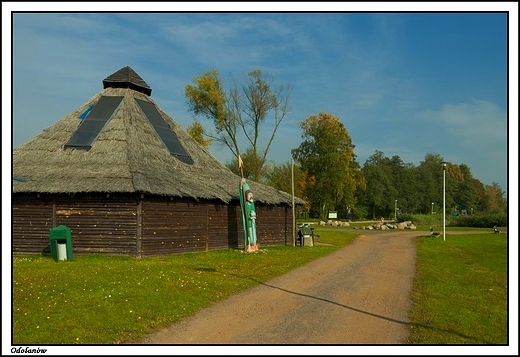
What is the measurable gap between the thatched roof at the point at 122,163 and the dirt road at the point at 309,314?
28.4 feet

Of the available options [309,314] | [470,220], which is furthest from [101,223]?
[470,220]

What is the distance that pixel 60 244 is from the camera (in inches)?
781

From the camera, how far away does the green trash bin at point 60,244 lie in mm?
19672

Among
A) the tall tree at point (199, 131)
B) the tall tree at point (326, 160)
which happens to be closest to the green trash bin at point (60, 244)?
A: the tall tree at point (199, 131)

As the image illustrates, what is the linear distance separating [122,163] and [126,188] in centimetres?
299

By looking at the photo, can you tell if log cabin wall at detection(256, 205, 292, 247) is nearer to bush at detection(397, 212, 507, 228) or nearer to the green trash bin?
the green trash bin

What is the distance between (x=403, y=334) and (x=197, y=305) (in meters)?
4.60

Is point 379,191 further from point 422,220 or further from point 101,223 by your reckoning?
point 101,223

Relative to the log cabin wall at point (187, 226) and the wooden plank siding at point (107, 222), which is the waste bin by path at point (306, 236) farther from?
the wooden plank siding at point (107, 222)

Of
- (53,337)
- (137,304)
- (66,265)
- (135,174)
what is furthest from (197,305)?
(135,174)

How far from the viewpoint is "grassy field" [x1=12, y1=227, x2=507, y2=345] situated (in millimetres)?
8797

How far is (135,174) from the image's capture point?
21.6 meters

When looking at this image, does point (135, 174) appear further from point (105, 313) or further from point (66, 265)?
point (105, 313)

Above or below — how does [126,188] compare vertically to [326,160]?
below
